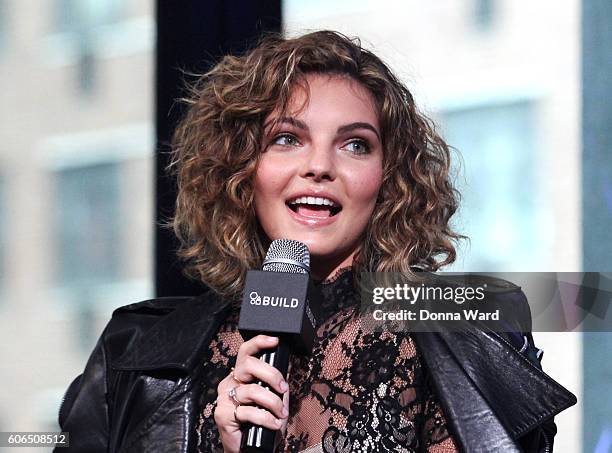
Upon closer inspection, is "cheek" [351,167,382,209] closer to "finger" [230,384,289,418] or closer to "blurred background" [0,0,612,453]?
"blurred background" [0,0,612,453]

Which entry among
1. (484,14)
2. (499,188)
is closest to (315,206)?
(499,188)

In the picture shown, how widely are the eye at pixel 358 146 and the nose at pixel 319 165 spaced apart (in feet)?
0.21

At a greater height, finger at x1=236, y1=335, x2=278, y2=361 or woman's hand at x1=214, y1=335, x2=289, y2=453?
finger at x1=236, y1=335, x2=278, y2=361

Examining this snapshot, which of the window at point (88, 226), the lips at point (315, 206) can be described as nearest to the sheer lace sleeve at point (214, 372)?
the lips at point (315, 206)

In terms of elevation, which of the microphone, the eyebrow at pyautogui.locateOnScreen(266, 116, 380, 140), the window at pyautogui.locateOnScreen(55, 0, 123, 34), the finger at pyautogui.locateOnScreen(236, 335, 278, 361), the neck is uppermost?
the window at pyautogui.locateOnScreen(55, 0, 123, 34)

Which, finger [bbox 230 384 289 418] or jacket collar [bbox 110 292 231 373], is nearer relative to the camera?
finger [bbox 230 384 289 418]

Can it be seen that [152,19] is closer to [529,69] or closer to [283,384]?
[529,69]

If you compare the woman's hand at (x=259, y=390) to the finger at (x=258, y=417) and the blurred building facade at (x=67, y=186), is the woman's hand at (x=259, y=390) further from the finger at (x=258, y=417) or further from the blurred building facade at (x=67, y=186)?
the blurred building facade at (x=67, y=186)

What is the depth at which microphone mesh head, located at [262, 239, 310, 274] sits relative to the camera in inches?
72.8

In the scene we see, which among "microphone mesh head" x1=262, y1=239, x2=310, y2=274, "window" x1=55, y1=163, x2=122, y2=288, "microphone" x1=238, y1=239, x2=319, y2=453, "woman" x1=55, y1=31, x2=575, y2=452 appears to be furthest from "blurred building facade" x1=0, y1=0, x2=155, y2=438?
"microphone" x1=238, y1=239, x2=319, y2=453

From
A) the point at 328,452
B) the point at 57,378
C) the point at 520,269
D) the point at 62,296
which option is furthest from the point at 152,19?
the point at 328,452

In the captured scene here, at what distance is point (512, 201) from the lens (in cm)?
278

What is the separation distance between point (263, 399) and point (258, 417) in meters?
0.03

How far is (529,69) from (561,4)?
0.18 metres
